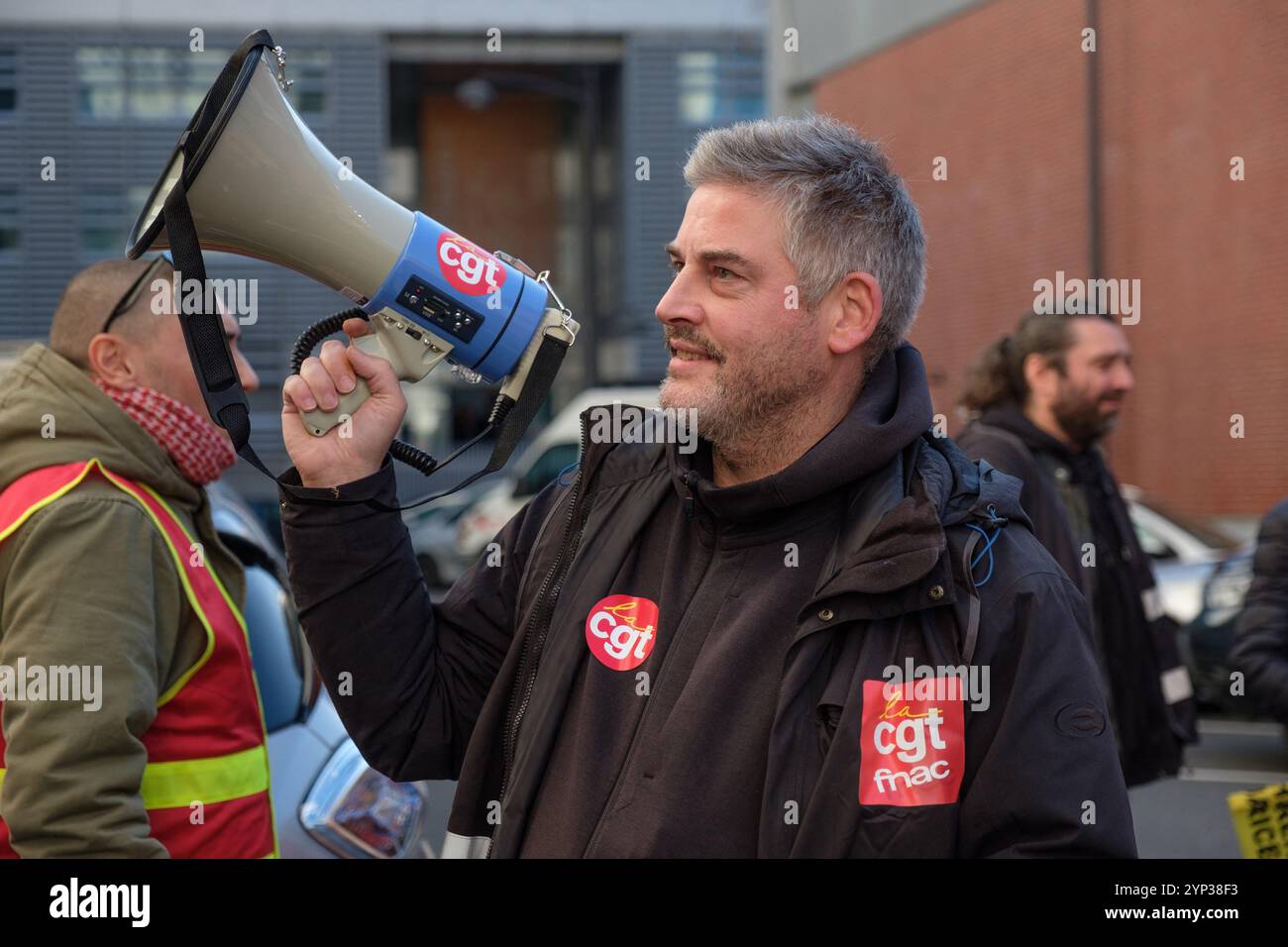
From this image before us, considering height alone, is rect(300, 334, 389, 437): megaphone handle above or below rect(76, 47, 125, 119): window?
below

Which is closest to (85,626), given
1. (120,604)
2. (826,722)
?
(120,604)

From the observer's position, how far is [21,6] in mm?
29609

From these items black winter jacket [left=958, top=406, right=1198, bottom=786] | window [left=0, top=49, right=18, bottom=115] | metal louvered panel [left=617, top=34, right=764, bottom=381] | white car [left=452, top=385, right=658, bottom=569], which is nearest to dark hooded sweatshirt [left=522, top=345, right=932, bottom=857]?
black winter jacket [left=958, top=406, right=1198, bottom=786]

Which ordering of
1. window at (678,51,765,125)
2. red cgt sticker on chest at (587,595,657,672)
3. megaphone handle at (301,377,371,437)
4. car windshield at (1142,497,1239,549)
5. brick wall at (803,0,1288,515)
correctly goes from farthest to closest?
window at (678,51,765,125)
brick wall at (803,0,1288,515)
car windshield at (1142,497,1239,549)
megaphone handle at (301,377,371,437)
red cgt sticker on chest at (587,595,657,672)

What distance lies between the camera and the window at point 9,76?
29953 millimetres

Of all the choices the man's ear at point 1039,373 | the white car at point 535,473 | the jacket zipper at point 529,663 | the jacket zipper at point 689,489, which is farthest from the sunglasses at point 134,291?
the white car at point 535,473

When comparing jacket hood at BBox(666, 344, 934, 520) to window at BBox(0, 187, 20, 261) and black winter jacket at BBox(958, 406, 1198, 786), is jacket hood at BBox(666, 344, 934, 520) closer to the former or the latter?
black winter jacket at BBox(958, 406, 1198, 786)

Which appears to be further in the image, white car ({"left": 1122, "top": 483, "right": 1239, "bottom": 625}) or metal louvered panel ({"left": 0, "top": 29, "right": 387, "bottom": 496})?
metal louvered panel ({"left": 0, "top": 29, "right": 387, "bottom": 496})

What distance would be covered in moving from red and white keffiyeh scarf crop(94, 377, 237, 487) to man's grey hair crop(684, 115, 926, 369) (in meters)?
1.20

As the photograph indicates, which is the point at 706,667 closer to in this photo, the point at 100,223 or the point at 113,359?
the point at 113,359

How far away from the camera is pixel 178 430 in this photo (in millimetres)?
2855

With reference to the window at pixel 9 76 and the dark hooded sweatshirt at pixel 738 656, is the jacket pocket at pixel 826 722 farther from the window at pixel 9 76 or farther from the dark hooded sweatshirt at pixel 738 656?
the window at pixel 9 76

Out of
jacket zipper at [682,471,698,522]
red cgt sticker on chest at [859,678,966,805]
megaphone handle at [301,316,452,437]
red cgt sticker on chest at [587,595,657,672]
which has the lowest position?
red cgt sticker on chest at [859,678,966,805]

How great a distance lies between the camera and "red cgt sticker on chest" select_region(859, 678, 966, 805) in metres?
1.86
